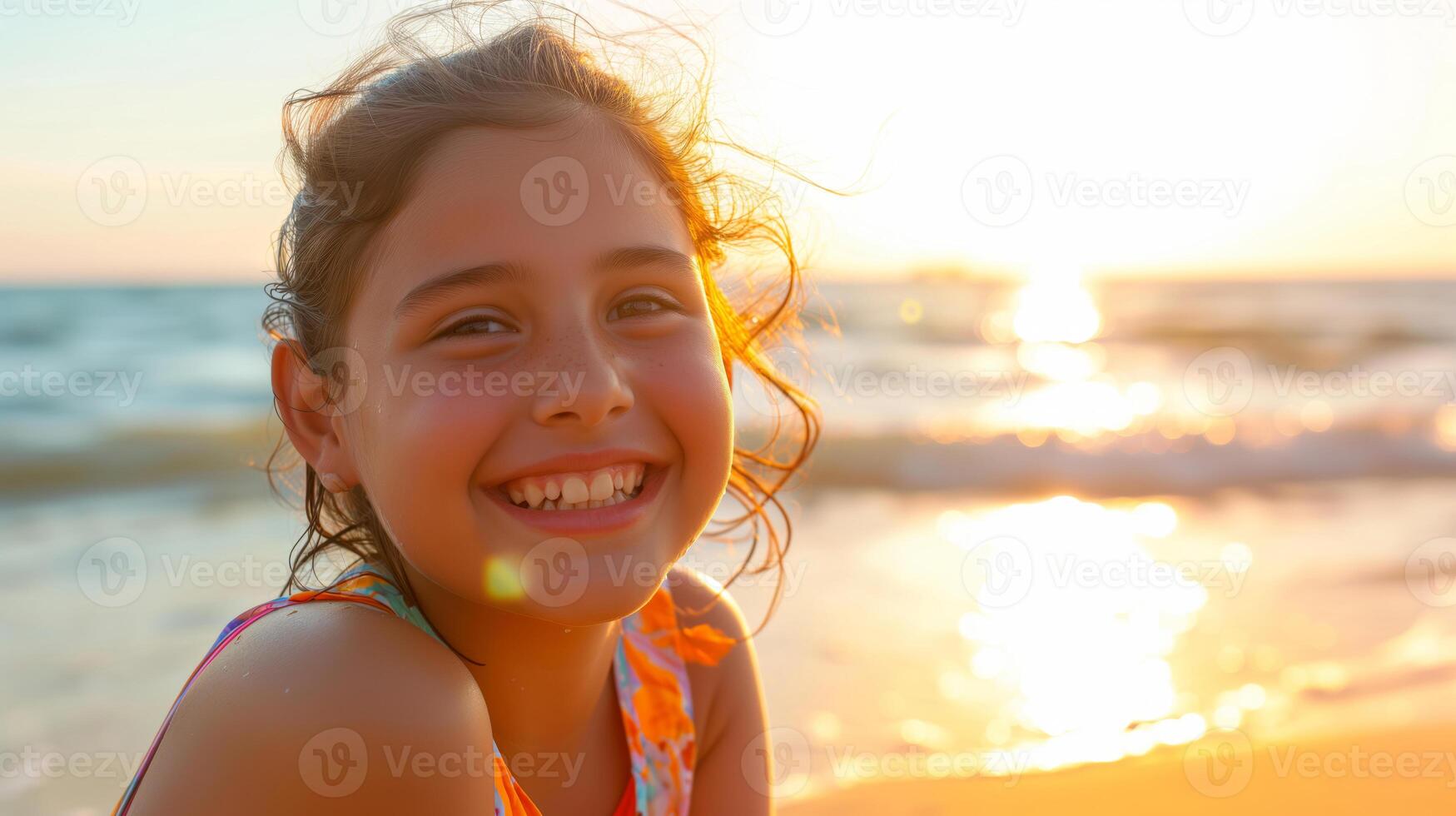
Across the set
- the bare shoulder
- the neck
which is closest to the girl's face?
the neck

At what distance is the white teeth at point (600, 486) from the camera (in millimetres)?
1879

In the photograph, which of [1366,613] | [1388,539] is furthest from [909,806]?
[1388,539]

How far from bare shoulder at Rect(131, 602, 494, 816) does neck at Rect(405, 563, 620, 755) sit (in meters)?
0.37

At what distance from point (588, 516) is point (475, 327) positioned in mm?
352

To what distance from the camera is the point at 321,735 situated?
5.15 feet

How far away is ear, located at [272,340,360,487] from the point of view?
2.06m

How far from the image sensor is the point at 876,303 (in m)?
27.1

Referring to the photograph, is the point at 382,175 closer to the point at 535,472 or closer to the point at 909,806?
the point at 535,472

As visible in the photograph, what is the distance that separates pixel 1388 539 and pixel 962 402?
6.55 metres

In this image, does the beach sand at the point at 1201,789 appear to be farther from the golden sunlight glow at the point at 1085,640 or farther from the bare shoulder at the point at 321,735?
the bare shoulder at the point at 321,735

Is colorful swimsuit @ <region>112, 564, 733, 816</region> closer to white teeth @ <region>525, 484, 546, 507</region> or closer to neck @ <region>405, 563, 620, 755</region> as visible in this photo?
neck @ <region>405, 563, 620, 755</region>

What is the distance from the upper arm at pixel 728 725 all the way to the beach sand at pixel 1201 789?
1.31 m

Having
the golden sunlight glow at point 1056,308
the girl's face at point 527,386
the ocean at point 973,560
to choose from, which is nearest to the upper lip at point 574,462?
the girl's face at point 527,386

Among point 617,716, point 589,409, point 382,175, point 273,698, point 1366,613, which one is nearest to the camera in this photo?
point 273,698
